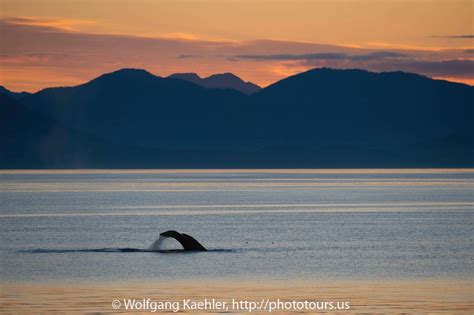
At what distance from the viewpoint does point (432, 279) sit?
4544 centimetres

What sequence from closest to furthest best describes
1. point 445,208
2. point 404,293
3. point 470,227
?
point 404,293
point 470,227
point 445,208

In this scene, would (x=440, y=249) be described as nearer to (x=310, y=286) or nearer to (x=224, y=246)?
(x=224, y=246)

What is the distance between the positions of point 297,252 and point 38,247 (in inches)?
556

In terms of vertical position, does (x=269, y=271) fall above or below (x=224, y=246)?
below

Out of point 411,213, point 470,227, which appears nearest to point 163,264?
point 470,227

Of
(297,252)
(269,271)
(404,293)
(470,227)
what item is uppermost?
(470,227)

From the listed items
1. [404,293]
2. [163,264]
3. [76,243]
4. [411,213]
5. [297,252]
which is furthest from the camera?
[411,213]

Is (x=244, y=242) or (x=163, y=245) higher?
(x=244, y=242)

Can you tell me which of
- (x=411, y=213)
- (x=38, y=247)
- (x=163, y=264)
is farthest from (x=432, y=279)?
(x=411, y=213)

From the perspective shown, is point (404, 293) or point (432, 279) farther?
point (432, 279)

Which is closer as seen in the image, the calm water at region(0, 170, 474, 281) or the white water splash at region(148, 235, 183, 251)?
the calm water at region(0, 170, 474, 281)

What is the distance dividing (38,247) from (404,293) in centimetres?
2592

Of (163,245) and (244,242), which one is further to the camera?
(244,242)

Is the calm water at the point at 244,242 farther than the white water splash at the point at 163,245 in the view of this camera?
No
